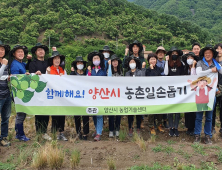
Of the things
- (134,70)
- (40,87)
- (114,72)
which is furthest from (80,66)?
(134,70)

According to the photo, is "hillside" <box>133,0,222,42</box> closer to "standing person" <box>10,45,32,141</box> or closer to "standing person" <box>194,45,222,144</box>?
"standing person" <box>194,45,222,144</box>

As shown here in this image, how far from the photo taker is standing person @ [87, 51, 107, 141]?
16.3ft

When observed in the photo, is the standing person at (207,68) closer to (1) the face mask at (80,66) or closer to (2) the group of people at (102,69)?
(2) the group of people at (102,69)

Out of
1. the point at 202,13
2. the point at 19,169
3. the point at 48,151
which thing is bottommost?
the point at 19,169

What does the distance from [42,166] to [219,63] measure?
4463 mm

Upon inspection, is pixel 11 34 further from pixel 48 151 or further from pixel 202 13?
pixel 202 13

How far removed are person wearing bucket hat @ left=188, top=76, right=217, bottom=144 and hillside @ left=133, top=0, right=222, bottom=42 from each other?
94989 mm

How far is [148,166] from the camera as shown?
147 inches

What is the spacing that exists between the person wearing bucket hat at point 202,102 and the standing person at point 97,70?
2140 mm

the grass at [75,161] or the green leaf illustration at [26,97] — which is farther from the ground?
the green leaf illustration at [26,97]

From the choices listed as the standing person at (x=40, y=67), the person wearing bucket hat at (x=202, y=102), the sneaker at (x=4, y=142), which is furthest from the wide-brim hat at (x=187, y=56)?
the sneaker at (x=4, y=142)

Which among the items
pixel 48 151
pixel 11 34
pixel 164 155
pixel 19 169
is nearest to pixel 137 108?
pixel 164 155

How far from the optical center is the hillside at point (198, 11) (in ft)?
324

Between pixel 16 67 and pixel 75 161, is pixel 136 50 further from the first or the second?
pixel 75 161
